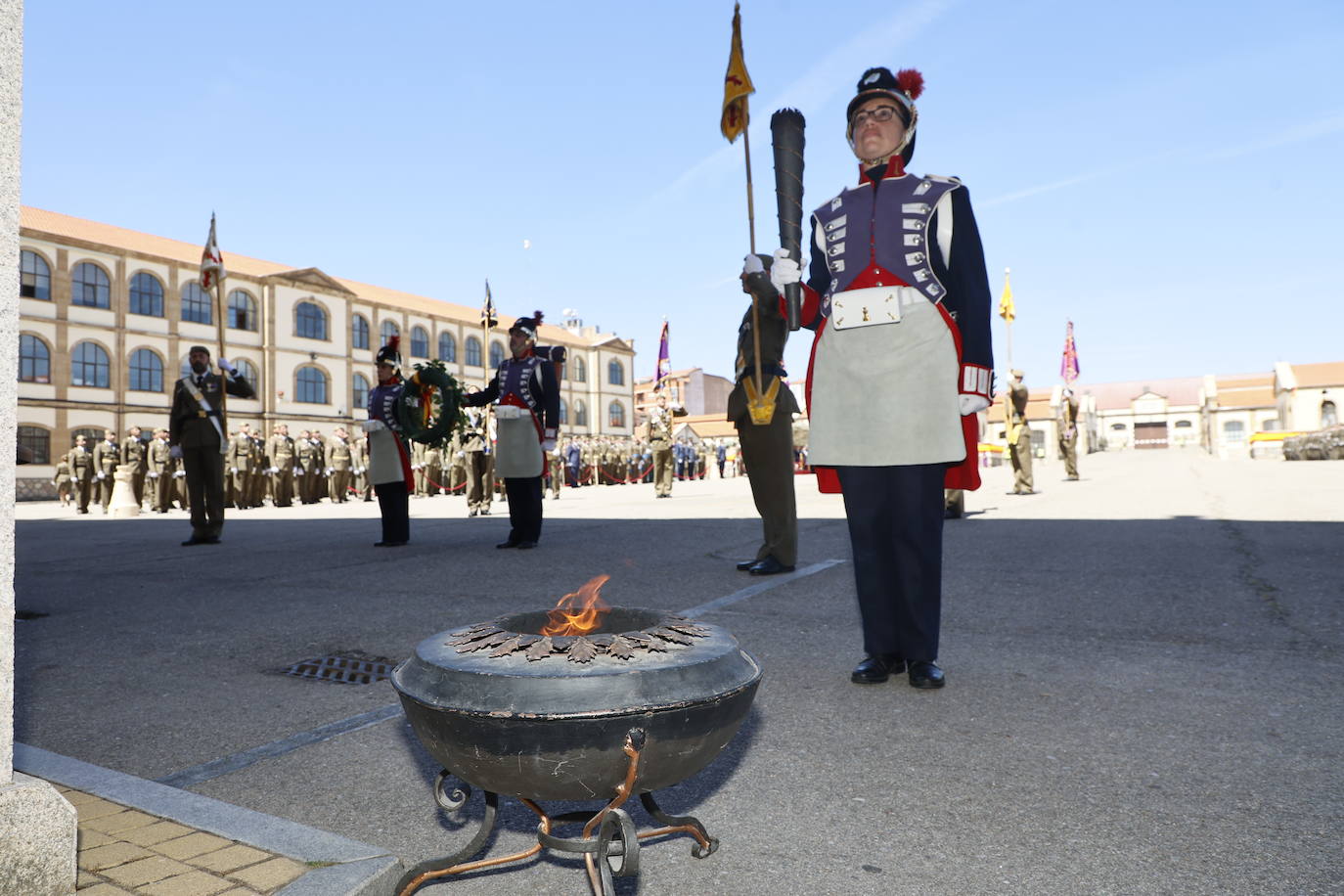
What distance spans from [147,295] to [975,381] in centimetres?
4450

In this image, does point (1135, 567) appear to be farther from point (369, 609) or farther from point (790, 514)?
point (369, 609)

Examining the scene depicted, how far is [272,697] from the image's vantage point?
11.7ft

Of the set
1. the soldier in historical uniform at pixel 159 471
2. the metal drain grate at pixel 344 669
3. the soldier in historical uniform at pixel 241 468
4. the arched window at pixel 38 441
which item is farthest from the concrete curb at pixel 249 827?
the arched window at pixel 38 441

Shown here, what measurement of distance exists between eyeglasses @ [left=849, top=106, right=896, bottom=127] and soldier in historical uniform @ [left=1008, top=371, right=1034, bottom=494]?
12.2 meters

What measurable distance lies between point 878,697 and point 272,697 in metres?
2.29

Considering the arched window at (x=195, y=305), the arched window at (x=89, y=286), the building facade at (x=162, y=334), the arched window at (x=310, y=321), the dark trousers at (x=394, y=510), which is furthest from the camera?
the arched window at (x=310, y=321)

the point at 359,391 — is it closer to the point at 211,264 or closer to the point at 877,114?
the point at 211,264

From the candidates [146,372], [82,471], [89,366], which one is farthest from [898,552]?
[146,372]

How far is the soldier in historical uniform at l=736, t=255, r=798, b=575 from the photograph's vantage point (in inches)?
254

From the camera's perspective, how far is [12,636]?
71.4 inches

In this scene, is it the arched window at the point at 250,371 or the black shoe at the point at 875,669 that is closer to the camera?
the black shoe at the point at 875,669

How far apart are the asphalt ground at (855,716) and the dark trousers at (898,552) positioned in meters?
0.22

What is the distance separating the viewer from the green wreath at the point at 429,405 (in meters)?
9.19

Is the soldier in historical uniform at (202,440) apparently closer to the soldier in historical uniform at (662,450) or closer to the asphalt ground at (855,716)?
the asphalt ground at (855,716)
